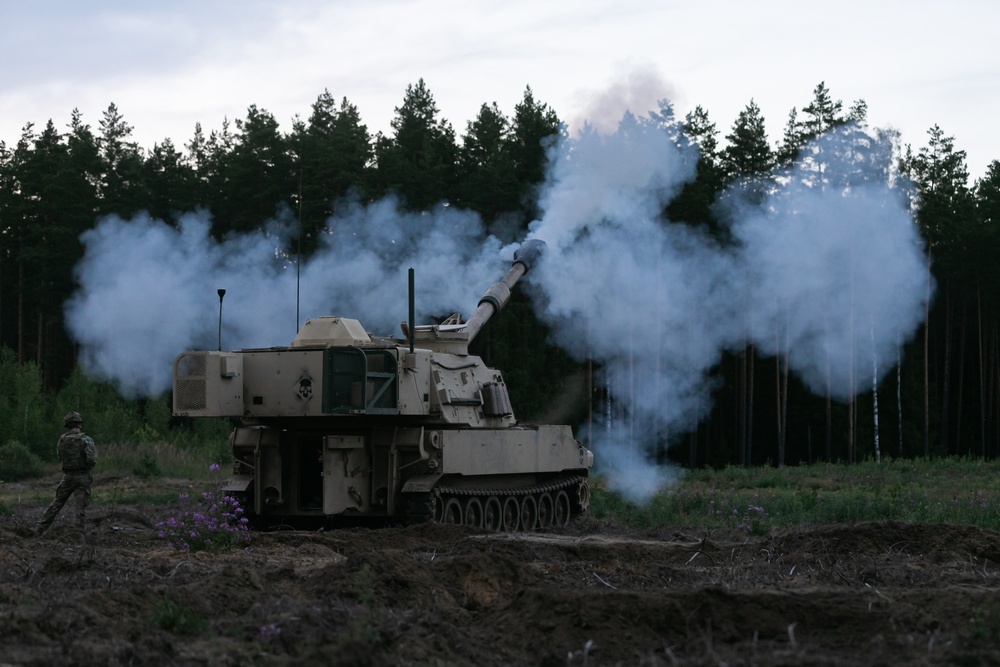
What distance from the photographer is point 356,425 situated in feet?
61.0

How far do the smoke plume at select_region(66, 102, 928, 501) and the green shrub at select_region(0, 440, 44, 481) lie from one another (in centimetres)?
300

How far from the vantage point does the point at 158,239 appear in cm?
3039

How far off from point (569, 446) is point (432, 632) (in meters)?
13.8

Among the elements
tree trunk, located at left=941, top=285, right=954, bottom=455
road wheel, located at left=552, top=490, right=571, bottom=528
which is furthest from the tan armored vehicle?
tree trunk, located at left=941, top=285, right=954, bottom=455

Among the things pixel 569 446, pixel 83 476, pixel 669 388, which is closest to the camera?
pixel 83 476

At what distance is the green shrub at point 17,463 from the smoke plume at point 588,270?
3.00 meters

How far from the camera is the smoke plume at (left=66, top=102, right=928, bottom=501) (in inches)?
1039

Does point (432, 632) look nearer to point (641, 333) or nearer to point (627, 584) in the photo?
point (627, 584)

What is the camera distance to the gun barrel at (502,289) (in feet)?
69.9

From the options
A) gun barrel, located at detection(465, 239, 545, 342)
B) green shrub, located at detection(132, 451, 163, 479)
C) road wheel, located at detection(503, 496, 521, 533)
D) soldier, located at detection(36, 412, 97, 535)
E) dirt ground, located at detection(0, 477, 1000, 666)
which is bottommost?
green shrub, located at detection(132, 451, 163, 479)

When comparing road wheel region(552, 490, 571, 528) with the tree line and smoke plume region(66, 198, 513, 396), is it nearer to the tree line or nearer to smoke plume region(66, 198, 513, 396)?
smoke plume region(66, 198, 513, 396)

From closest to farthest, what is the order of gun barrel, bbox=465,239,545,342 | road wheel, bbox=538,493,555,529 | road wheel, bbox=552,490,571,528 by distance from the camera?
gun barrel, bbox=465,239,545,342, road wheel, bbox=538,493,555,529, road wheel, bbox=552,490,571,528

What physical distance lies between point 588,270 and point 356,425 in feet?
33.4

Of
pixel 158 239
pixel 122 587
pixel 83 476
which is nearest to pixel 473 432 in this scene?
pixel 83 476
